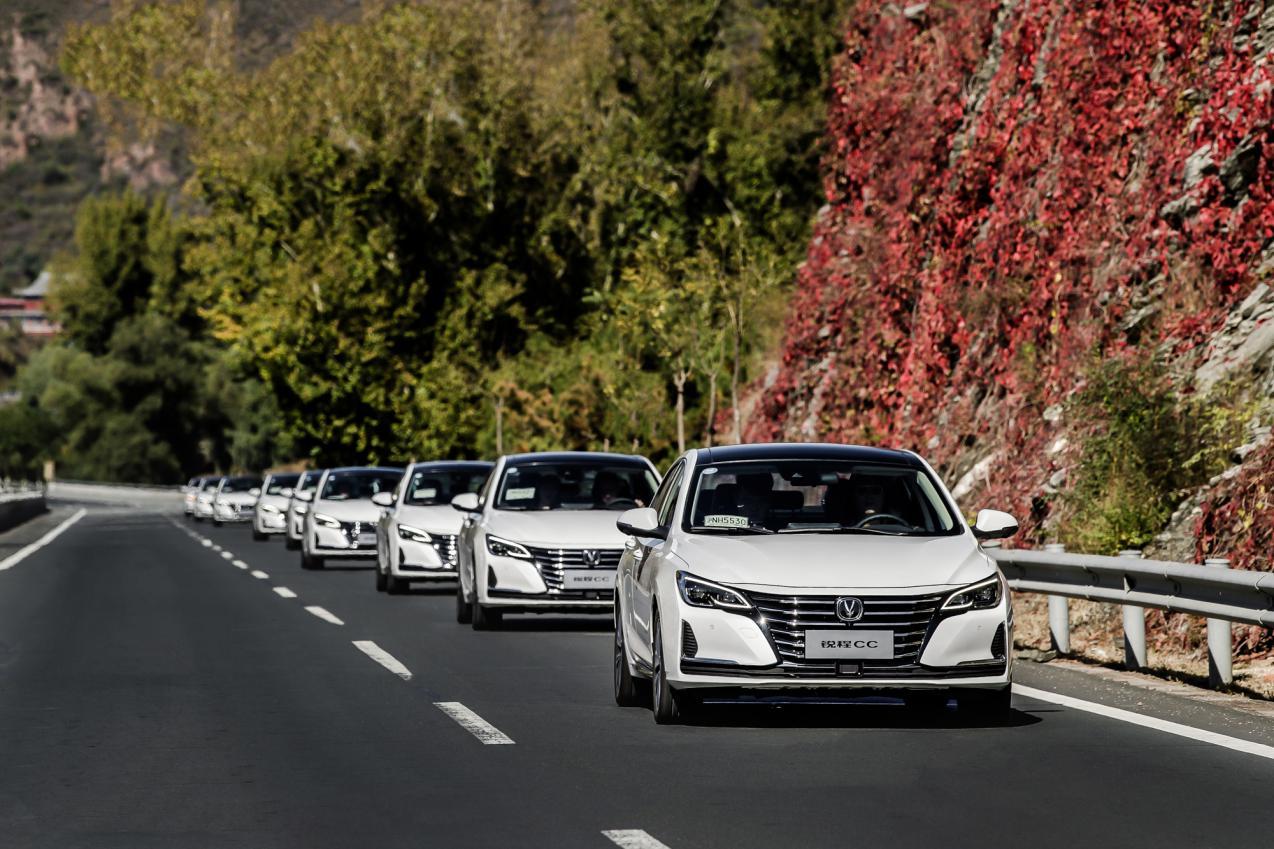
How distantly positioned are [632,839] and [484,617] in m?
10.4

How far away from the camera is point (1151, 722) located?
427 inches

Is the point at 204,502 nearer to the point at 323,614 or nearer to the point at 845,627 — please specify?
the point at 323,614

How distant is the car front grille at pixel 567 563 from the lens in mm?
17484

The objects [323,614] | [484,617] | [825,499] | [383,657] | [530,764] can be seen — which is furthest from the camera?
[323,614]

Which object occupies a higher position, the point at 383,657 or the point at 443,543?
the point at 443,543

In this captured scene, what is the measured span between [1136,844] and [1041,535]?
41.3 feet

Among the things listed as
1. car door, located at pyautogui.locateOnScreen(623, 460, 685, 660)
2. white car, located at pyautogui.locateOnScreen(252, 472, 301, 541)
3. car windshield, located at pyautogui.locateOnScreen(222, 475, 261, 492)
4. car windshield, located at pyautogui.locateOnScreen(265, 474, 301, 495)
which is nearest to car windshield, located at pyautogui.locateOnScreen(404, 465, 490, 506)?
car door, located at pyautogui.locateOnScreen(623, 460, 685, 660)

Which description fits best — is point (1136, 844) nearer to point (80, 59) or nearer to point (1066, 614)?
point (1066, 614)

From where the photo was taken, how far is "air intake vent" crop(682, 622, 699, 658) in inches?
409

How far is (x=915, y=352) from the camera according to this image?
2634 cm

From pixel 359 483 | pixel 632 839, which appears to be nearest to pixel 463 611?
pixel 632 839

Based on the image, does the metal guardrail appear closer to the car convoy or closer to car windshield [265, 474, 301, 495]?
the car convoy

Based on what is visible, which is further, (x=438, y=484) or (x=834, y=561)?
(x=438, y=484)

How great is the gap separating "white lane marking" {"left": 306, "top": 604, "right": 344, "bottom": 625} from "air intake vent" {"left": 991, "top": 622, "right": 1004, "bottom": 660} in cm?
924
